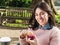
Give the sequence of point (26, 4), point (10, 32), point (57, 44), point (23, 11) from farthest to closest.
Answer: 1. point (26, 4)
2. point (23, 11)
3. point (10, 32)
4. point (57, 44)

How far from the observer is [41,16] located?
6.80 feet

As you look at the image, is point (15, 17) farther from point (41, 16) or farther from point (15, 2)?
point (41, 16)

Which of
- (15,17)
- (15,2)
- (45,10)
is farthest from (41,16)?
(15,2)

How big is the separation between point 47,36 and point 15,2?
12.2 m

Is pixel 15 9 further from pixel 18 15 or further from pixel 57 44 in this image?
pixel 57 44

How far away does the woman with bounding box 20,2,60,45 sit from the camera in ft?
6.75

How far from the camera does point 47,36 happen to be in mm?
2078

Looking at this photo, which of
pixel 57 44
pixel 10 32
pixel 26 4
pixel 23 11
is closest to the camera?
pixel 57 44

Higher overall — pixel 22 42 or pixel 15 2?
pixel 22 42

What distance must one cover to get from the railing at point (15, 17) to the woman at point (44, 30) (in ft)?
25.7

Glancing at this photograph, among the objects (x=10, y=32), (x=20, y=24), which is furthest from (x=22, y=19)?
(x=10, y=32)

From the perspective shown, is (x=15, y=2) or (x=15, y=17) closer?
(x=15, y=17)

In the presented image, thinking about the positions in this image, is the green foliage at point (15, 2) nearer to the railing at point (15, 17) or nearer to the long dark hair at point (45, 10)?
the railing at point (15, 17)

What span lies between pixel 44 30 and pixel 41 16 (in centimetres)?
13
